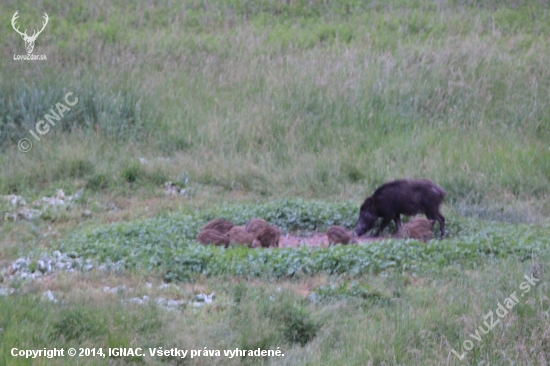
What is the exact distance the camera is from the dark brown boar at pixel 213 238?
837 cm

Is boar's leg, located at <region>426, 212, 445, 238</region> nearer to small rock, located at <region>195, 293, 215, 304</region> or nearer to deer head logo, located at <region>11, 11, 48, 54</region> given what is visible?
small rock, located at <region>195, 293, 215, 304</region>

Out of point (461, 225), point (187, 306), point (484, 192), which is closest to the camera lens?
point (187, 306)

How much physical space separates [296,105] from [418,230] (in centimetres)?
568

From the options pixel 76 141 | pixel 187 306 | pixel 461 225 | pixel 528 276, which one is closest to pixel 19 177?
pixel 76 141

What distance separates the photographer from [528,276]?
6570 millimetres

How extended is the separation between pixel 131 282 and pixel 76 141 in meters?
6.27

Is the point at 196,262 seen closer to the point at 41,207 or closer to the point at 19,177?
the point at 41,207

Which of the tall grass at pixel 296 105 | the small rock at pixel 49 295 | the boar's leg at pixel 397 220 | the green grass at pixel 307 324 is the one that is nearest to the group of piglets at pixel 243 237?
the green grass at pixel 307 324

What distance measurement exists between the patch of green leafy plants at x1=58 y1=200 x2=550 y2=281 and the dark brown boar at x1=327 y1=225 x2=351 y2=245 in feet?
2.29

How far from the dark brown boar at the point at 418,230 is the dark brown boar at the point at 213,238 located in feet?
7.56

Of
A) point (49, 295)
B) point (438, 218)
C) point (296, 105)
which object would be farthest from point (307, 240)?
point (296, 105)

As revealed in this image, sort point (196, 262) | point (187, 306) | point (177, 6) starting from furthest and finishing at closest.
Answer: point (177, 6) < point (196, 262) < point (187, 306)

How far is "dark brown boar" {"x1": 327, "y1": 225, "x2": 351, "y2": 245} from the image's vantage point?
875 centimetres

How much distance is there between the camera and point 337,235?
8.74 meters
